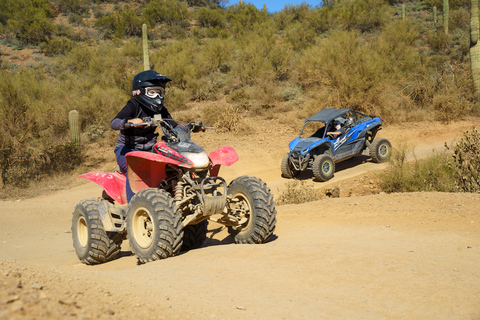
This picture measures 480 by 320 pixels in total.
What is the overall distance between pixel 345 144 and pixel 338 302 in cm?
939

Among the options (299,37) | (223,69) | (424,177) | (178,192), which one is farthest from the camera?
(299,37)

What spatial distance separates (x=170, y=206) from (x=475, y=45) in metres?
18.0

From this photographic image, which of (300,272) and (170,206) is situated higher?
(170,206)

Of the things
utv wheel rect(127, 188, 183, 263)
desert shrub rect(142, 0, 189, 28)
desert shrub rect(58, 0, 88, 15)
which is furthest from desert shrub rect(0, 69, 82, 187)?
desert shrub rect(58, 0, 88, 15)

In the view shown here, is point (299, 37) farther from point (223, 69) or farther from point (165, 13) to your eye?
point (165, 13)

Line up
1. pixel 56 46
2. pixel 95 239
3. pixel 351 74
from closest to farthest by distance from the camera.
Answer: pixel 95 239 < pixel 351 74 < pixel 56 46

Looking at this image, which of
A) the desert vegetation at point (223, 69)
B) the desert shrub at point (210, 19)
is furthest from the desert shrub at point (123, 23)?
the desert shrub at point (210, 19)

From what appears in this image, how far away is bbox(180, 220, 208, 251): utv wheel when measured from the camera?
558 centimetres

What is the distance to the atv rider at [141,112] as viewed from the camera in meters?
5.20

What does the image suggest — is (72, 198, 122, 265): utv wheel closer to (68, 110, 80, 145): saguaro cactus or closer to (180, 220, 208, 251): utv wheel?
(180, 220, 208, 251): utv wheel

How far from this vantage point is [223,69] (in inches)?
1092

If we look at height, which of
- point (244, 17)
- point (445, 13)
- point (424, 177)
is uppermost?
point (244, 17)

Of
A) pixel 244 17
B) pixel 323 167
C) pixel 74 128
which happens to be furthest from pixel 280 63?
Result: pixel 244 17

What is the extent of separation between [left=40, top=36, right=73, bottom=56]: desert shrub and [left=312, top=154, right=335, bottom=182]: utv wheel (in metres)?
30.5
